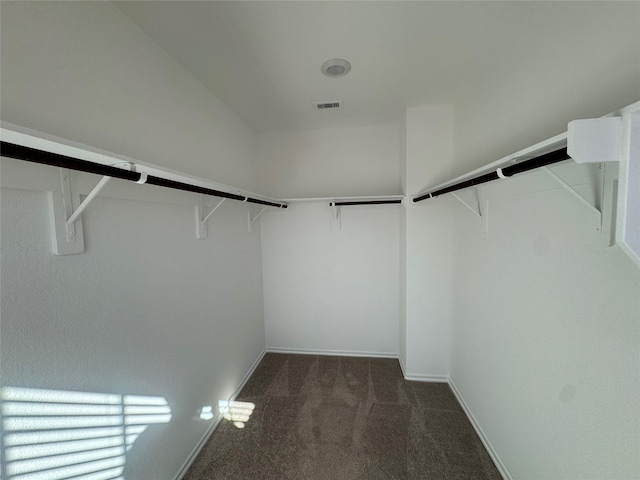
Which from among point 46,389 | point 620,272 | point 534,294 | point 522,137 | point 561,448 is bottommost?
point 561,448

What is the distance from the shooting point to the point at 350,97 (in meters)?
1.99

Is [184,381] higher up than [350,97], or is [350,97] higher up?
[350,97]

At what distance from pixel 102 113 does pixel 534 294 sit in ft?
7.27

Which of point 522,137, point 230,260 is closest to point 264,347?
point 230,260

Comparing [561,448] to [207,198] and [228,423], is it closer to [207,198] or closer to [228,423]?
[228,423]

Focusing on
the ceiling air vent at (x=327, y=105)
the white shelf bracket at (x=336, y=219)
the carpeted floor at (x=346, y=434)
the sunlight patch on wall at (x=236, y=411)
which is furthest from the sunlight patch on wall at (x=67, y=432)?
the ceiling air vent at (x=327, y=105)

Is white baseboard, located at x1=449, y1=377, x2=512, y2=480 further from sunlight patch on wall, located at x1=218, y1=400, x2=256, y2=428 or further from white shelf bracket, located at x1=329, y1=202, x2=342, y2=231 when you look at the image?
white shelf bracket, located at x1=329, y1=202, x2=342, y2=231

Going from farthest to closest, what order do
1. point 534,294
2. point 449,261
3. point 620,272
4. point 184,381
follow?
1. point 449,261
2. point 184,381
3. point 534,294
4. point 620,272

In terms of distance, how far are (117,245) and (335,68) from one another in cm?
165

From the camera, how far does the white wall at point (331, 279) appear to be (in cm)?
267

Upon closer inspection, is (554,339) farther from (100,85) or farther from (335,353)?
(100,85)

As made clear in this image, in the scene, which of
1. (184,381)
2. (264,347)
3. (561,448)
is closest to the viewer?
(561,448)

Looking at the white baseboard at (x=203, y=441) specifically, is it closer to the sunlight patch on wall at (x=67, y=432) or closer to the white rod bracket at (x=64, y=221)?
the sunlight patch on wall at (x=67, y=432)

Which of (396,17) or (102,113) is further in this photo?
(396,17)
